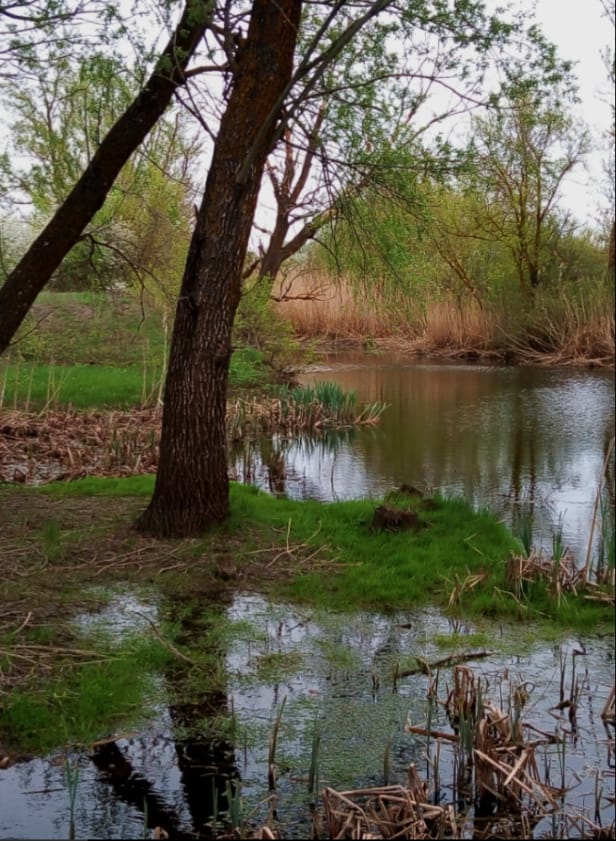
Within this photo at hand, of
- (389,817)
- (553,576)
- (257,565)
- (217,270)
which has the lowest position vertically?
(389,817)

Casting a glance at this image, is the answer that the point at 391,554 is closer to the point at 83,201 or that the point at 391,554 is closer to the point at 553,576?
the point at 553,576

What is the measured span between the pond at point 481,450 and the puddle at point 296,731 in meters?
1.65

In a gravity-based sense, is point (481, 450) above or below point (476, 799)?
above

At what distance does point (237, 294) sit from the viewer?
686cm

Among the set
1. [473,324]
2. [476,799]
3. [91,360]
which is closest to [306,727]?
[476,799]

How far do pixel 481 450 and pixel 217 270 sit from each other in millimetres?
6271

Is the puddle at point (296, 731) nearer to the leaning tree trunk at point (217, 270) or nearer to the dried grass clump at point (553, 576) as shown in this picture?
the dried grass clump at point (553, 576)

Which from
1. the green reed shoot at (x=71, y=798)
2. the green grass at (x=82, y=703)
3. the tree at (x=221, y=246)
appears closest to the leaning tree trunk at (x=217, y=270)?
the tree at (x=221, y=246)

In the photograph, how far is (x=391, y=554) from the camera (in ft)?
22.5

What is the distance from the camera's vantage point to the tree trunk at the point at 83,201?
730cm

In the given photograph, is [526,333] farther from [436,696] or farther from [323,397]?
[436,696]

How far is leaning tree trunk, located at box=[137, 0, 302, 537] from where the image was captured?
6.65m

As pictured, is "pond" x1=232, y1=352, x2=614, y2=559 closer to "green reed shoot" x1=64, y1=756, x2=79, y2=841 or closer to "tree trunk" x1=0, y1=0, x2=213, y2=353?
"tree trunk" x1=0, y1=0, x2=213, y2=353

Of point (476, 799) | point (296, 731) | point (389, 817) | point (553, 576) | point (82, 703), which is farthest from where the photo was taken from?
point (553, 576)
